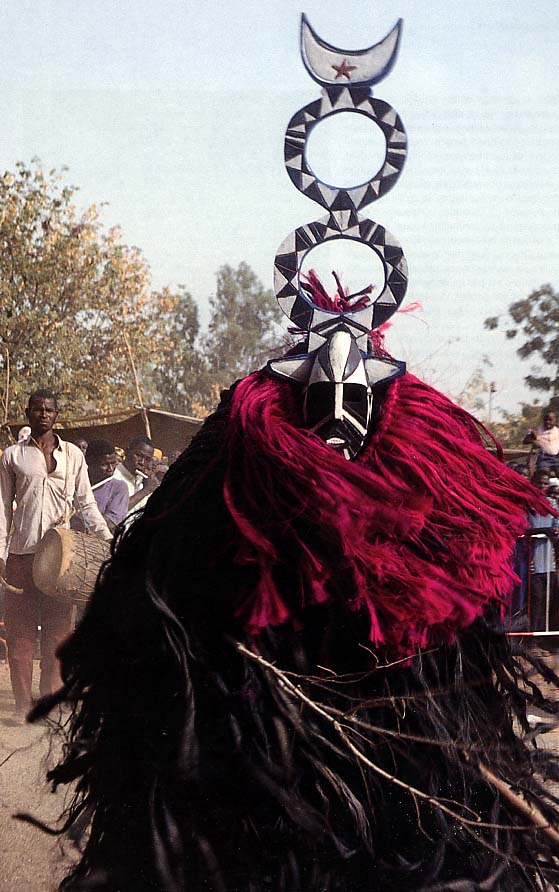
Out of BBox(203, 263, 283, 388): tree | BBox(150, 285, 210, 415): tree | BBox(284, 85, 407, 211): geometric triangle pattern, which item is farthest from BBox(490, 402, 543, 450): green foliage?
BBox(203, 263, 283, 388): tree

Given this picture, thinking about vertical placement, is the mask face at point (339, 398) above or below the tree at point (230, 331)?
below

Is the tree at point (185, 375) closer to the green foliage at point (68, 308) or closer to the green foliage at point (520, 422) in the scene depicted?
the green foliage at point (68, 308)

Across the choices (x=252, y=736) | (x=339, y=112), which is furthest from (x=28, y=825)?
(x=339, y=112)

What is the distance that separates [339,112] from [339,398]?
0.95 m

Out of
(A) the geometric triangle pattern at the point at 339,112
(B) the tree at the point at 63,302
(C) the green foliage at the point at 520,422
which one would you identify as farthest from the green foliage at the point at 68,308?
(A) the geometric triangle pattern at the point at 339,112

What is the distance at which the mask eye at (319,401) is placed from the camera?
2.74 m

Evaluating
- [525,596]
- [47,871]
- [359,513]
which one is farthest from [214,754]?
[525,596]

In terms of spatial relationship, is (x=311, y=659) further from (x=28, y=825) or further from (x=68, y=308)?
(x=68, y=308)

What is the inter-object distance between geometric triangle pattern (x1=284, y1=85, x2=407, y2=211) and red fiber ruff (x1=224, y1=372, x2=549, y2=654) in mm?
653

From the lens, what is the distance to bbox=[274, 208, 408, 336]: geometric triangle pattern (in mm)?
3039

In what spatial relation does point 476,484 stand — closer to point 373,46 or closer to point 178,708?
point 178,708

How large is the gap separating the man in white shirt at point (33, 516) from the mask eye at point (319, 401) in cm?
337

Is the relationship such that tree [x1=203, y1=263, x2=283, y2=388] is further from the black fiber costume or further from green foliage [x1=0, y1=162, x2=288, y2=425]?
the black fiber costume

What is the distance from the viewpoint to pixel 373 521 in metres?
2.57
